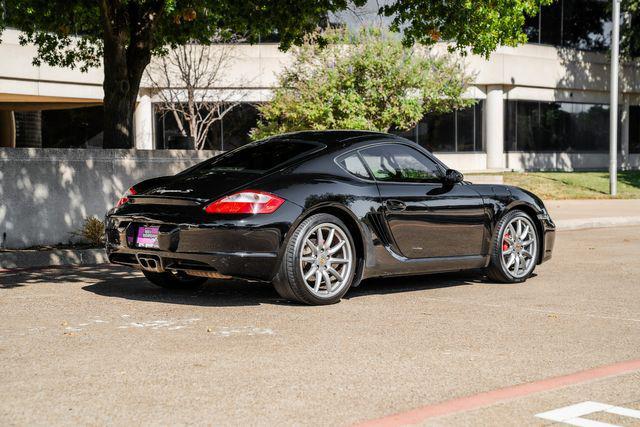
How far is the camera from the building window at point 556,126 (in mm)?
40031

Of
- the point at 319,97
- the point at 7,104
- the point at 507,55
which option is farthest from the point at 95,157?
the point at 507,55

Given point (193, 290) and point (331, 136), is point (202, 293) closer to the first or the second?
point (193, 290)

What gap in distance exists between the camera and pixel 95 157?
517 inches

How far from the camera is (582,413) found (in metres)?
4.73

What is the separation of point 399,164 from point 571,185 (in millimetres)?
22266

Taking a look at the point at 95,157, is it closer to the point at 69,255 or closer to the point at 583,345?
the point at 69,255

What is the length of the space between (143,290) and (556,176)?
24820 millimetres

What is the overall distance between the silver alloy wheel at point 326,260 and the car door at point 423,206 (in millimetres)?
583

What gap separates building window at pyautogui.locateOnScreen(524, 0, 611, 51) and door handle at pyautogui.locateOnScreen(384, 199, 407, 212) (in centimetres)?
3305

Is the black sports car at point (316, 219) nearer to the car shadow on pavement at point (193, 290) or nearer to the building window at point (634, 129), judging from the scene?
the car shadow on pavement at point (193, 290)

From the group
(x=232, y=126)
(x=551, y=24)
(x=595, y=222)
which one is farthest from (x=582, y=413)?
(x=551, y=24)

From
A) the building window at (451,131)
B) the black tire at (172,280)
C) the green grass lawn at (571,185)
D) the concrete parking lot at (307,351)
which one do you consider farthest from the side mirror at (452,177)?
the building window at (451,131)

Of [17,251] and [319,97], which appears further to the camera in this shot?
[319,97]

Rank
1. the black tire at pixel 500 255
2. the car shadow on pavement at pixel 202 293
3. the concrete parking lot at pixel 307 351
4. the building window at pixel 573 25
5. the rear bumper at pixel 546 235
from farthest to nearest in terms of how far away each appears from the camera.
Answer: the building window at pixel 573 25 < the rear bumper at pixel 546 235 < the black tire at pixel 500 255 < the car shadow on pavement at pixel 202 293 < the concrete parking lot at pixel 307 351
